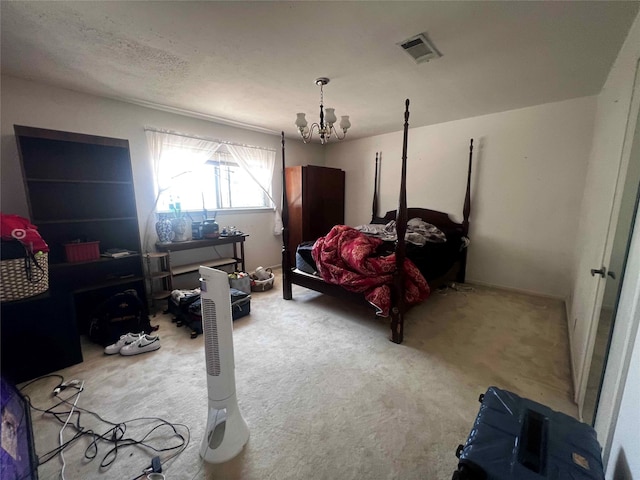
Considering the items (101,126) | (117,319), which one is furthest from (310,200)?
(117,319)

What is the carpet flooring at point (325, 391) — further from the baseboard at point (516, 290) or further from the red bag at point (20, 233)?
the red bag at point (20, 233)

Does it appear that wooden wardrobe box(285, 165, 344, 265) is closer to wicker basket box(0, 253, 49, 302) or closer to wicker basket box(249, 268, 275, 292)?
wicker basket box(249, 268, 275, 292)

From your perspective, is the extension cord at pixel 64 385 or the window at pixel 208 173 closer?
the extension cord at pixel 64 385

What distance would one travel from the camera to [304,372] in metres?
1.93

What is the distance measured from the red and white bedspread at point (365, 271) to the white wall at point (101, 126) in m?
2.07

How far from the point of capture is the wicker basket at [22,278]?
1.78 metres

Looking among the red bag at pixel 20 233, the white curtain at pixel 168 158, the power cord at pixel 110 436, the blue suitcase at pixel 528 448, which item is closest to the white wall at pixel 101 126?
the white curtain at pixel 168 158

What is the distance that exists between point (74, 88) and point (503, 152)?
488 cm

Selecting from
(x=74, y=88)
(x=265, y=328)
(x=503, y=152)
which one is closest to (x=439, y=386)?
(x=265, y=328)

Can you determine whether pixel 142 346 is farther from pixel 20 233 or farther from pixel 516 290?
pixel 516 290

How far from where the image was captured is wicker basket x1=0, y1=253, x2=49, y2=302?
5.84 feet

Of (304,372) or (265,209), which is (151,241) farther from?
(304,372)

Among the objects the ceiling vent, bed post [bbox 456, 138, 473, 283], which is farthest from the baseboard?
the ceiling vent

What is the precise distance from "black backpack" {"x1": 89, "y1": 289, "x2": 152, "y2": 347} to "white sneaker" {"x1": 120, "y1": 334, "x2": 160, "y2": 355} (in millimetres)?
262
